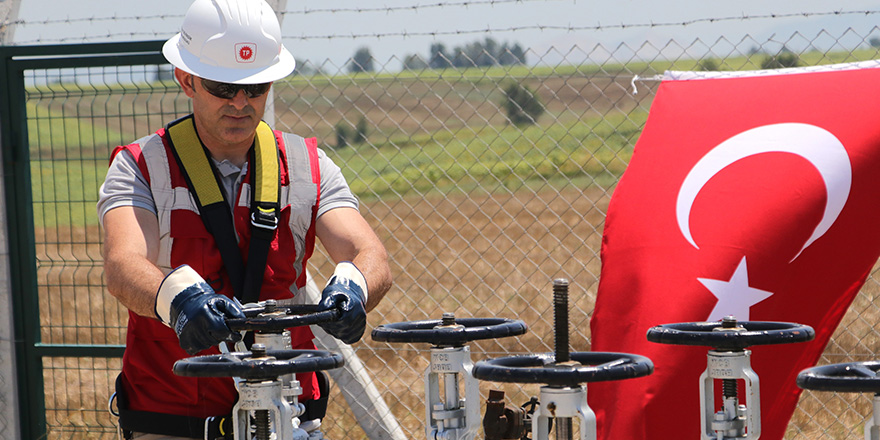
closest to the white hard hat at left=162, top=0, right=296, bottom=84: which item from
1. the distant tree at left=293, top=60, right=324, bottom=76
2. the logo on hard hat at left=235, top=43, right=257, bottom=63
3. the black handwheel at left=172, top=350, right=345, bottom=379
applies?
the logo on hard hat at left=235, top=43, right=257, bottom=63

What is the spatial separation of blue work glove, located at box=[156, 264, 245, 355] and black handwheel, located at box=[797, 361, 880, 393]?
134cm

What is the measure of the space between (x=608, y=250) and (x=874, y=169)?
1.12 m

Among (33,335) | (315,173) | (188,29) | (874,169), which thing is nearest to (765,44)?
(874,169)

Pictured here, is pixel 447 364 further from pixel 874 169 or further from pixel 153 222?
pixel 874 169

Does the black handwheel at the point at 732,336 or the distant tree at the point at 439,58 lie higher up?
the distant tree at the point at 439,58

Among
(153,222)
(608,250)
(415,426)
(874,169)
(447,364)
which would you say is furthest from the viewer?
(415,426)

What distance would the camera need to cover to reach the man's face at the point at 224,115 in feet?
10.3

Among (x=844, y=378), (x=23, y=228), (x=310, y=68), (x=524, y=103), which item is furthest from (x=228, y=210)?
(x=524, y=103)

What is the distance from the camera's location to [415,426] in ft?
22.3

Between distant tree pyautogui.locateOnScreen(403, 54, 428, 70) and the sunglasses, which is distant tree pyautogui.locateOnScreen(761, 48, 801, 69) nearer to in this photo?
distant tree pyautogui.locateOnScreen(403, 54, 428, 70)

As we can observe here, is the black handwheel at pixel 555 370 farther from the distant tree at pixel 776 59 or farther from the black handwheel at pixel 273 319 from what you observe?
the distant tree at pixel 776 59

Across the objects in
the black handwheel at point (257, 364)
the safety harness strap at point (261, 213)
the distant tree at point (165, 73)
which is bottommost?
the black handwheel at point (257, 364)

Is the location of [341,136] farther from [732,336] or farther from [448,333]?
[732,336]

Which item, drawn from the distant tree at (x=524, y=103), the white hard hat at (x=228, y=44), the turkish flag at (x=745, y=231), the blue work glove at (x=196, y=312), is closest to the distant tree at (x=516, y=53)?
the distant tree at (x=524, y=103)
